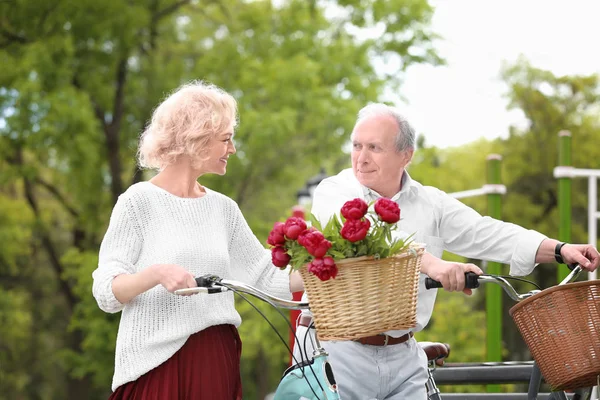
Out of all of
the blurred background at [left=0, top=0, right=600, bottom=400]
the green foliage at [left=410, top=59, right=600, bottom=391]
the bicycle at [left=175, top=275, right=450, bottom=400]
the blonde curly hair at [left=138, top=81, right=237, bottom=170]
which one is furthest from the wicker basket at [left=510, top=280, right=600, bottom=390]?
the green foliage at [left=410, top=59, right=600, bottom=391]

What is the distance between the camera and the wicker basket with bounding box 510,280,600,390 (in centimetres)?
276

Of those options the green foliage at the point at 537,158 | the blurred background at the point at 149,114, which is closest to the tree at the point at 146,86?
the blurred background at the point at 149,114

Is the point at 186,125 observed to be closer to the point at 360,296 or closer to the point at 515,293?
the point at 360,296

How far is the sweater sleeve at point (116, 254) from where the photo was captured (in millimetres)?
2877

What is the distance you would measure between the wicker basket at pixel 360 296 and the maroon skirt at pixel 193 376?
1.86 feet

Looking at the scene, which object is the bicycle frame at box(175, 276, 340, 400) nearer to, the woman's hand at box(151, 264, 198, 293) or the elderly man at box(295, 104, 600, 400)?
the woman's hand at box(151, 264, 198, 293)

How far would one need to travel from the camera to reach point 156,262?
2980 millimetres

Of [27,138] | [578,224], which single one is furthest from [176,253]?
[578,224]

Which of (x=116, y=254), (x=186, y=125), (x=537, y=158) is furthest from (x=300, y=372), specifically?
(x=537, y=158)

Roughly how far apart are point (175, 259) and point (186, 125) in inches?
18.6

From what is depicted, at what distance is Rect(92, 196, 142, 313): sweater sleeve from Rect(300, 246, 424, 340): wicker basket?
65cm

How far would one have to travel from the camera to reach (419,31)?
1748cm

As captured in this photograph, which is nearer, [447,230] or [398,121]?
[398,121]

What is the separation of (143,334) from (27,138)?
39.0 feet
